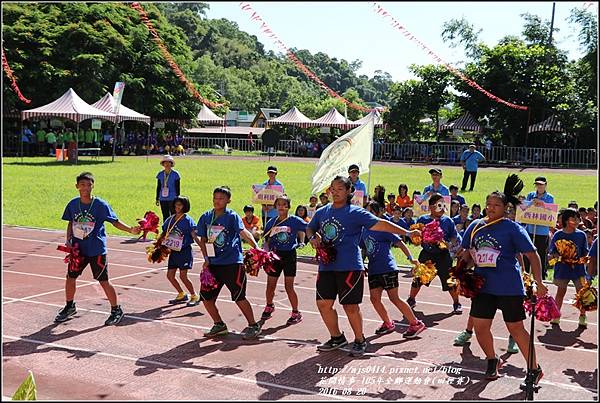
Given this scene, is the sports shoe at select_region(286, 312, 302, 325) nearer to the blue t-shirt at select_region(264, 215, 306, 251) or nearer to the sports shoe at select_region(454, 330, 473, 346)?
the blue t-shirt at select_region(264, 215, 306, 251)

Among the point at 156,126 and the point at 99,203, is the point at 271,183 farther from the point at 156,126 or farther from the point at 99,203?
the point at 156,126

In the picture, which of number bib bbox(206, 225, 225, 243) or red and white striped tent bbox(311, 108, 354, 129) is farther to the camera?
red and white striped tent bbox(311, 108, 354, 129)

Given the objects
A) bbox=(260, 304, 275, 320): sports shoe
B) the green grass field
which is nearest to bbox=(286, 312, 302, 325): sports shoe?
bbox=(260, 304, 275, 320): sports shoe

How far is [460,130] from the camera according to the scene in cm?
4228

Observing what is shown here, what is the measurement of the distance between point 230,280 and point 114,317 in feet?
5.98

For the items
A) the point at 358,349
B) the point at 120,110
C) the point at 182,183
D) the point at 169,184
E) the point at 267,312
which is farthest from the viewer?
the point at 120,110

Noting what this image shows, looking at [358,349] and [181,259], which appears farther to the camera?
[181,259]

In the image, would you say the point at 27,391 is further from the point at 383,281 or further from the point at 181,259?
the point at 181,259

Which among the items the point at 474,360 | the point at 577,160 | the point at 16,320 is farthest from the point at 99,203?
the point at 577,160

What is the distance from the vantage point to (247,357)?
25.8 ft

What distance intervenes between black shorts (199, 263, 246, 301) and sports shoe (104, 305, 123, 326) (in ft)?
4.66

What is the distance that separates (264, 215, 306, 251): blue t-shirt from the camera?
935 cm

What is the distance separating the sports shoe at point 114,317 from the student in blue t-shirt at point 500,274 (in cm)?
462

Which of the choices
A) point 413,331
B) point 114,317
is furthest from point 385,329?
point 114,317
